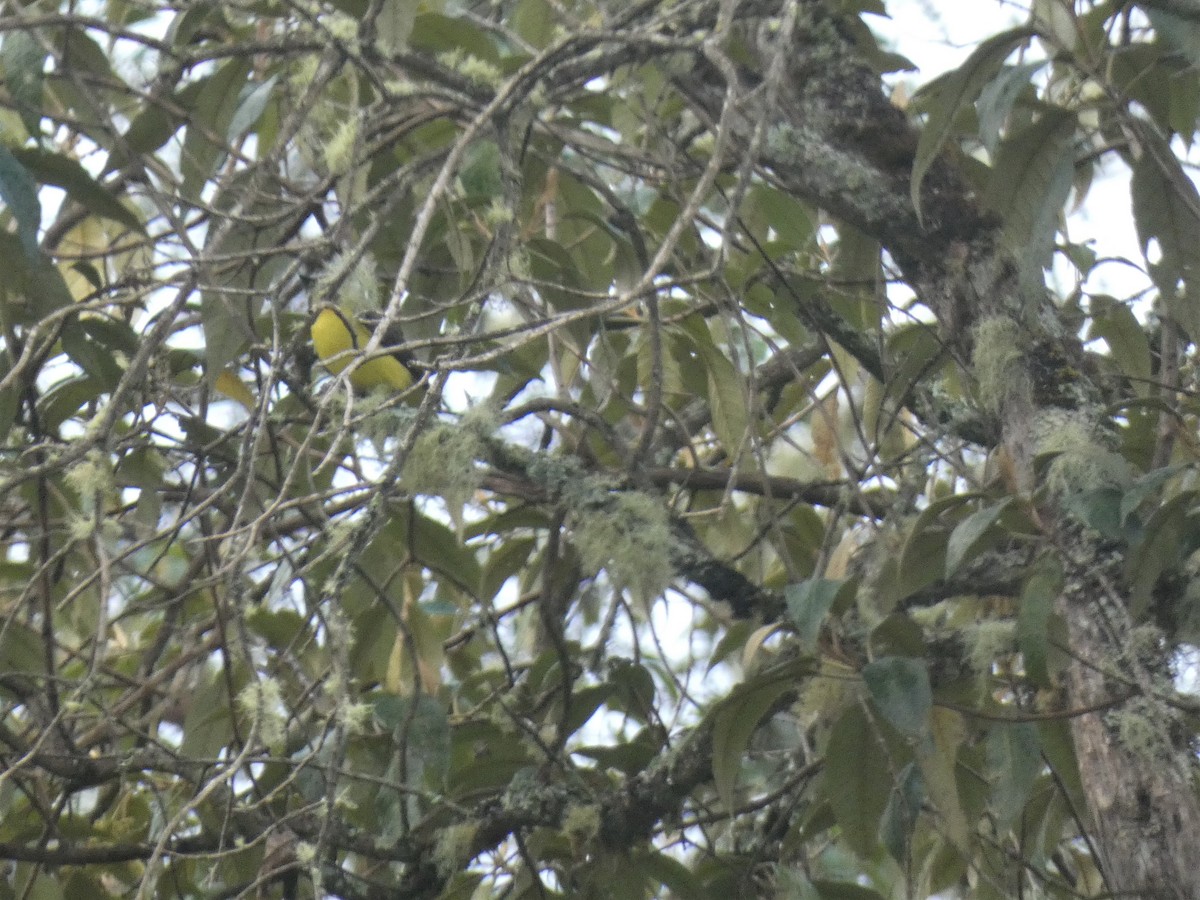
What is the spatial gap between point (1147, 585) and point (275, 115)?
106cm

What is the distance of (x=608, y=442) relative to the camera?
1306 mm

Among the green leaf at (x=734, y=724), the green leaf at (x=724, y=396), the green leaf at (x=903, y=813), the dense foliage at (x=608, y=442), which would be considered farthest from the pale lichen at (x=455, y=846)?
the green leaf at (x=724, y=396)

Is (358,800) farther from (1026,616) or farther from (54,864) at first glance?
(1026,616)

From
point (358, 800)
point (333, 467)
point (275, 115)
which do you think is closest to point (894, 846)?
point (358, 800)

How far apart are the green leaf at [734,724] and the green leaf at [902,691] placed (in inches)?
5.0

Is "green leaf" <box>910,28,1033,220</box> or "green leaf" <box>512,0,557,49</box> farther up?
"green leaf" <box>512,0,557,49</box>

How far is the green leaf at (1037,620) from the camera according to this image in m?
0.87

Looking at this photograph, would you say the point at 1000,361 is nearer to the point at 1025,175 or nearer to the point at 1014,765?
the point at 1025,175

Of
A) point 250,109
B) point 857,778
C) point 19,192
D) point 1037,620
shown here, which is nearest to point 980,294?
point 1037,620

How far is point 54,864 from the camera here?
4.02 ft

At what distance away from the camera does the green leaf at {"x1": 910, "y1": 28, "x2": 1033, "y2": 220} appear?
1.00 meters

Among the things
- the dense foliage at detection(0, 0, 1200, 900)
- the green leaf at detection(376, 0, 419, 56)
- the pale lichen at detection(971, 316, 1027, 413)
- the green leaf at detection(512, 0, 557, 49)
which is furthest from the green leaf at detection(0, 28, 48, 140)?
the pale lichen at detection(971, 316, 1027, 413)

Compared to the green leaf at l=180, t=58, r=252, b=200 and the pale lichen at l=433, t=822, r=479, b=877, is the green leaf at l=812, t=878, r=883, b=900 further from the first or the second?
the green leaf at l=180, t=58, r=252, b=200

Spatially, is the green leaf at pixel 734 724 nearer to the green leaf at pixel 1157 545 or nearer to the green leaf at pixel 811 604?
the green leaf at pixel 811 604
